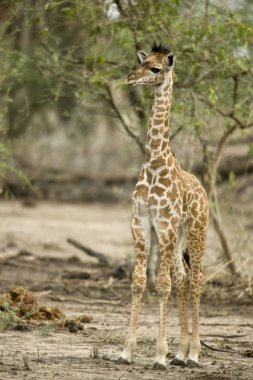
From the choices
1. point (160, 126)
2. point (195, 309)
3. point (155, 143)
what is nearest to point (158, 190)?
point (155, 143)

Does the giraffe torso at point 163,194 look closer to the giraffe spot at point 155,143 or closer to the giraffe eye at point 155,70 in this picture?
the giraffe spot at point 155,143

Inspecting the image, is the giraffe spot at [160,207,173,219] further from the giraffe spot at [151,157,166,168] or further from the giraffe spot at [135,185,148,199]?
the giraffe spot at [151,157,166,168]

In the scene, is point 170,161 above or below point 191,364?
above

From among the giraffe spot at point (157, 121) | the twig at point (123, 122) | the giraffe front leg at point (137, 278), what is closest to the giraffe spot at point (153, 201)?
the giraffe front leg at point (137, 278)

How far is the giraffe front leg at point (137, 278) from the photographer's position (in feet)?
23.4

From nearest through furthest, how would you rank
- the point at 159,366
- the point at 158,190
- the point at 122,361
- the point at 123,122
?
the point at 159,366
the point at 122,361
the point at 158,190
the point at 123,122

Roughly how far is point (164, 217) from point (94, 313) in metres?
3.14

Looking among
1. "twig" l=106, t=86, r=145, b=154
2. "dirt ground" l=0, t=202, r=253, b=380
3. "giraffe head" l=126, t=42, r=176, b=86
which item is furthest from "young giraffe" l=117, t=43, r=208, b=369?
"twig" l=106, t=86, r=145, b=154

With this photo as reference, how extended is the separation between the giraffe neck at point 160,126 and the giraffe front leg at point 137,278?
1.70ft

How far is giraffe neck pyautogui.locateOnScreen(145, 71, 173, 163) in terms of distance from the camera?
24.2 ft

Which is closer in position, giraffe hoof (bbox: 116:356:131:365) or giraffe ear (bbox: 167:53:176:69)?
giraffe hoof (bbox: 116:356:131:365)

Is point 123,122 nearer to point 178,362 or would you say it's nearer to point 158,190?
point 158,190

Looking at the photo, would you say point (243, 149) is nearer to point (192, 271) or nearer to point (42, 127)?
point (42, 127)

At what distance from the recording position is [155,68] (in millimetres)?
7289
